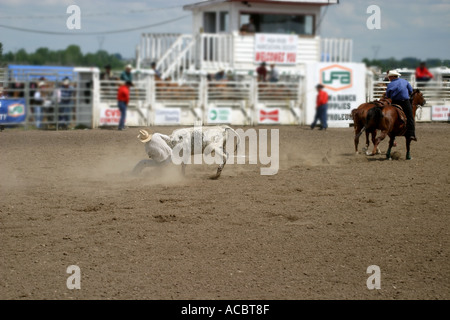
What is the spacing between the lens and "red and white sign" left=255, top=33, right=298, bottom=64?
25859 millimetres

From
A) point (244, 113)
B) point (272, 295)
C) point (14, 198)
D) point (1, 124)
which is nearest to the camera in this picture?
point (272, 295)

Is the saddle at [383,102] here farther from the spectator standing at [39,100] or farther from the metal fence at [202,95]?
the spectator standing at [39,100]

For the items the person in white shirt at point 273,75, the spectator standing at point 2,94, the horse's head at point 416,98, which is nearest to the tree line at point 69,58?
the horse's head at point 416,98

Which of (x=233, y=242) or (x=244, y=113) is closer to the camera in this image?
(x=233, y=242)

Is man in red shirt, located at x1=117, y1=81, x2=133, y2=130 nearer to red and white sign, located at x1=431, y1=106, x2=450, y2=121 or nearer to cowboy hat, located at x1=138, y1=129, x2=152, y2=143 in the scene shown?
cowboy hat, located at x1=138, y1=129, x2=152, y2=143

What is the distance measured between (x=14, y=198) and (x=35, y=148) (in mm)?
6138

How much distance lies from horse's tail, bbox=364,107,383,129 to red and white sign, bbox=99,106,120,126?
9.89 metres

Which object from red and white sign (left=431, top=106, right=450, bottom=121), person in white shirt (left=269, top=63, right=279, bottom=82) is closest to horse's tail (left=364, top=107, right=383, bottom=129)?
person in white shirt (left=269, top=63, right=279, bottom=82)

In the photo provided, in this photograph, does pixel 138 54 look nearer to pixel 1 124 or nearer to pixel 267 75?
pixel 267 75

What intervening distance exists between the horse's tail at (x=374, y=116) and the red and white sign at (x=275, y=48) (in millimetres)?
11876

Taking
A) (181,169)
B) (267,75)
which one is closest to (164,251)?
(181,169)

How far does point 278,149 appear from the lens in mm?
16375

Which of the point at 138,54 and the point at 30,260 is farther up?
the point at 138,54
